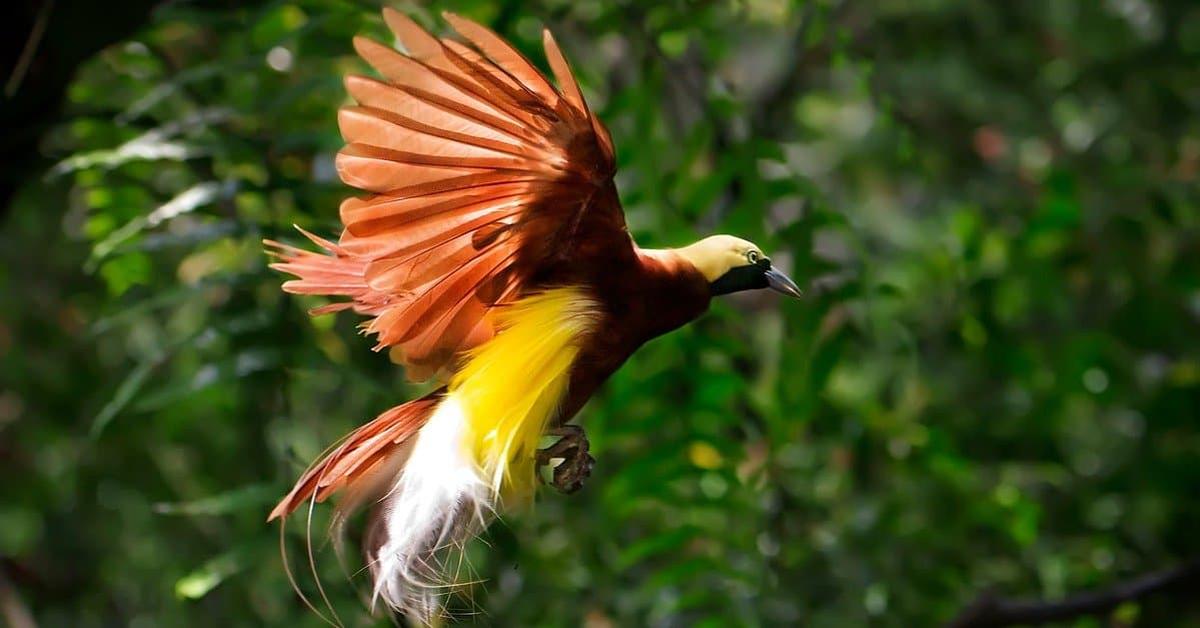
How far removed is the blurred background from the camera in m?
2.14

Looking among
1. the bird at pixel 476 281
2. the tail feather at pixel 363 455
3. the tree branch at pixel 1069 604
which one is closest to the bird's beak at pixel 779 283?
the bird at pixel 476 281

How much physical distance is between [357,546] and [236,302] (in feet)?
1.34

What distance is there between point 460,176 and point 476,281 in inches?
4.8

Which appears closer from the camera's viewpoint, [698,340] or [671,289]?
[671,289]

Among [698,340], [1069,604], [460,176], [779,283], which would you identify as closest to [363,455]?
[460,176]

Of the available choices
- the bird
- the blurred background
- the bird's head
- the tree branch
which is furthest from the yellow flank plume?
the tree branch

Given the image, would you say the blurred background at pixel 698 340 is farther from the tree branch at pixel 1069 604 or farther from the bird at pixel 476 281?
the bird at pixel 476 281

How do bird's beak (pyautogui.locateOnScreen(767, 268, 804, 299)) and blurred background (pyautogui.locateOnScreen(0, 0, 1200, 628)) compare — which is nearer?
bird's beak (pyautogui.locateOnScreen(767, 268, 804, 299))

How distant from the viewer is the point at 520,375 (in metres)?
1.38

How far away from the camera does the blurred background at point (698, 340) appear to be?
2139 millimetres

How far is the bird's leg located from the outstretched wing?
0.14 m

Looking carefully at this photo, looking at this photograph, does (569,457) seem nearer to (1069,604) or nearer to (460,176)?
(460,176)

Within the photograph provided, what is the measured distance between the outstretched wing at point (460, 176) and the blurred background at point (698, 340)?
639mm

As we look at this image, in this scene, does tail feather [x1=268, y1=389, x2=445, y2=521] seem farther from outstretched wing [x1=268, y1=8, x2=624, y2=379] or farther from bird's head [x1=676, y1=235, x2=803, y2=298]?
bird's head [x1=676, y1=235, x2=803, y2=298]
